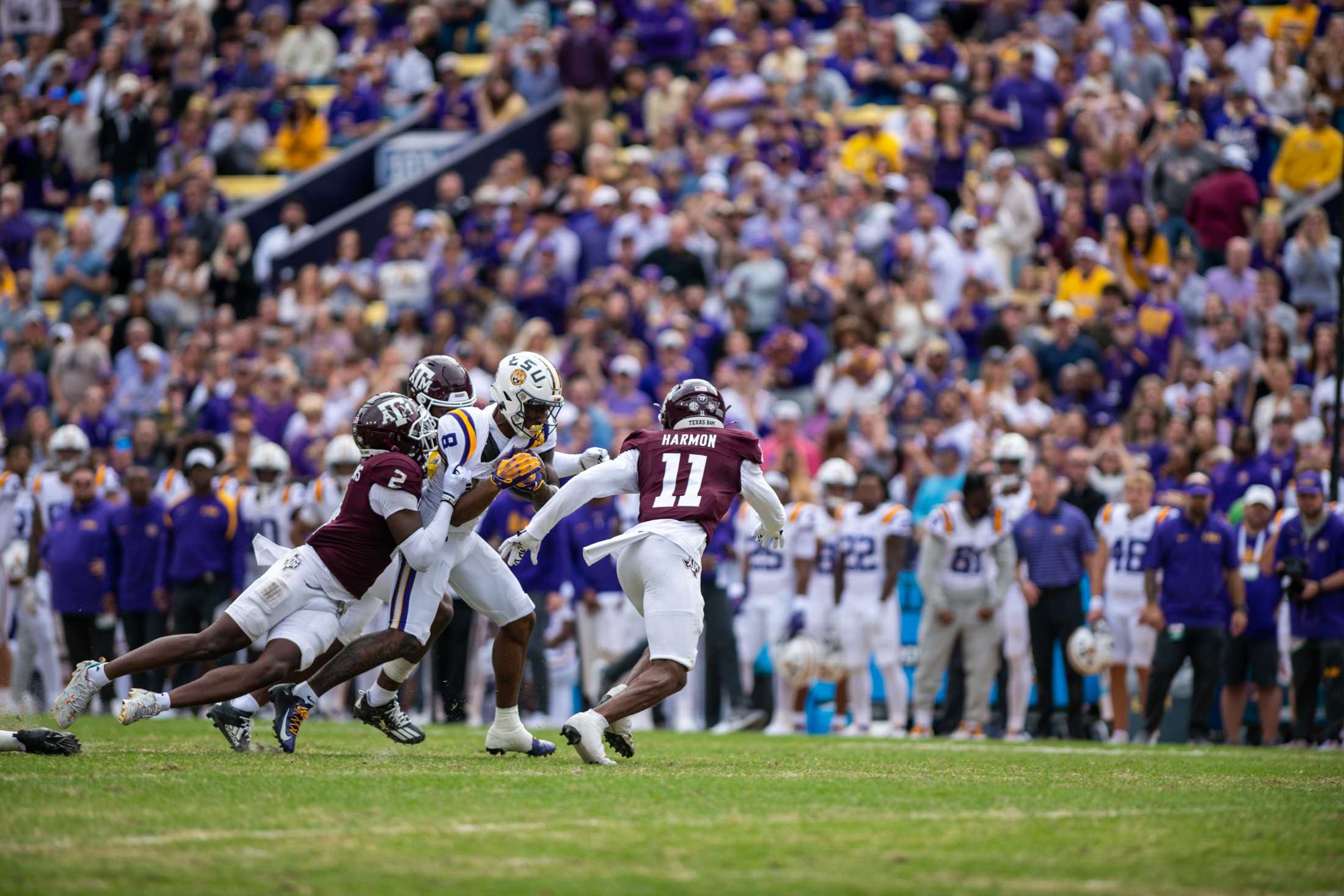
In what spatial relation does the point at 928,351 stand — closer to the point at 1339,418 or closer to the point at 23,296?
the point at 1339,418

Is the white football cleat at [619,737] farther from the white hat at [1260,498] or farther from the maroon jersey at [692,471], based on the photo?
the white hat at [1260,498]

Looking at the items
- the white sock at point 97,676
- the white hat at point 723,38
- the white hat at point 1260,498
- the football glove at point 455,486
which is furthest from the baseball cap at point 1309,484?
the white hat at point 723,38

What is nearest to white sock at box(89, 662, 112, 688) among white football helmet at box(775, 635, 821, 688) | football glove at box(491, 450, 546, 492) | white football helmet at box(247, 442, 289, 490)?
football glove at box(491, 450, 546, 492)

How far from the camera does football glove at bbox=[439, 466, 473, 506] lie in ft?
27.9

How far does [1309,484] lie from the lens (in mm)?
12250

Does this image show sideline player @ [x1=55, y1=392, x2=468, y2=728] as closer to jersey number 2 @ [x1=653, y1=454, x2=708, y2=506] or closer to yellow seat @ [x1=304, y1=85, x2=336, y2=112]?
jersey number 2 @ [x1=653, y1=454, x2=708, y2=506]

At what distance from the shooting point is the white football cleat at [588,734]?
796 cm

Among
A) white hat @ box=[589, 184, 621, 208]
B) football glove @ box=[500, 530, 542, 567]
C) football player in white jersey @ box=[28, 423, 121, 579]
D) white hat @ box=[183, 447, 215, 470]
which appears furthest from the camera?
white hat @ box=[589, 184, 621, 208]

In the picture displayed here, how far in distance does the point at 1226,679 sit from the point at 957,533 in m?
2.18

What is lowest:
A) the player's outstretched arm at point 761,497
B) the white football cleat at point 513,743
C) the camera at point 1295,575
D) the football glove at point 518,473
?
the white football cleat at point 513,743

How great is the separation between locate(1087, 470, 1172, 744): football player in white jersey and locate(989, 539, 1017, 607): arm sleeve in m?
0.59

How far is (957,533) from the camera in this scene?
Answer: 13438mm

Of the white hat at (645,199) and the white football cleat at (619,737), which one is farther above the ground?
the white hat at (645,199)

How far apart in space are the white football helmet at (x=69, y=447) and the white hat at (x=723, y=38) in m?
8.25
